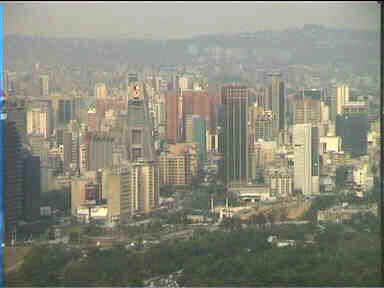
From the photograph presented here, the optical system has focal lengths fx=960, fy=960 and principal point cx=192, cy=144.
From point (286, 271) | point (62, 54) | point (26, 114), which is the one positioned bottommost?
point (286, 271)

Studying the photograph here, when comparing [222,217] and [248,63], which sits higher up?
[248,63]

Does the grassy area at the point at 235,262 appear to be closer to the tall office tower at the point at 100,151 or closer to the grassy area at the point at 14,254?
the grassy area at the point at 14,254

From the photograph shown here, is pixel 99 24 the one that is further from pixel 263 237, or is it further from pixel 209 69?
pixel 263 237

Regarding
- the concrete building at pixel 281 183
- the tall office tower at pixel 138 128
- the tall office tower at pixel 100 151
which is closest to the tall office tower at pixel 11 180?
the tall office tower at pixel 100 151

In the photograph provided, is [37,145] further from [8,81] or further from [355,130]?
[355,130]

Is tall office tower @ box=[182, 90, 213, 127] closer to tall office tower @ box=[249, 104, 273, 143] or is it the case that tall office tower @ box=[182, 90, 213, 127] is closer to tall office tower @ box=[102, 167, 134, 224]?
tall office tower @ box=[249, 104, 273, 143]

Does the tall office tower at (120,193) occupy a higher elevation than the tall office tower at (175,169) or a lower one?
lower

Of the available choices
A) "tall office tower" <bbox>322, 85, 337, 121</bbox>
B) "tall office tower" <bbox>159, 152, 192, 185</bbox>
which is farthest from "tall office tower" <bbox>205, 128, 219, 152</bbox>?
"tall office tower" <bbox>322, 85, 337, 121</bbox>

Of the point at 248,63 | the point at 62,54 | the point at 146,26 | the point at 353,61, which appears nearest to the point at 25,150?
the point at 62,54
